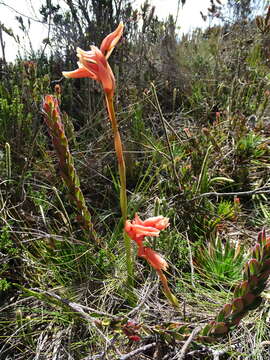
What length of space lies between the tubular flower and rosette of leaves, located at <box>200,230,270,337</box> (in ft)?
2.36

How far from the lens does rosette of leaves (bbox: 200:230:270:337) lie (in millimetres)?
958

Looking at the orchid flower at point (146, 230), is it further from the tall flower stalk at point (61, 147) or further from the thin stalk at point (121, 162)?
the tall flower stalk at point (61, 147)

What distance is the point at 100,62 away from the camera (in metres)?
1.08

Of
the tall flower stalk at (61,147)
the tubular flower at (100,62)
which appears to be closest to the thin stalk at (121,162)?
the tubular flower at (100,62)

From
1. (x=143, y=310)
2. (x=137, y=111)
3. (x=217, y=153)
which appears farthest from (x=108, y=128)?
(x=143, y=310)

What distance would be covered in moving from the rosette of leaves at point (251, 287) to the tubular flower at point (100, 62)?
720mm

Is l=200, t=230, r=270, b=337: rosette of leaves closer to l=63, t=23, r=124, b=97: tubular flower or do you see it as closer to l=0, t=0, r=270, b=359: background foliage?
l=0, t=0, r=270, b=359: background foliage

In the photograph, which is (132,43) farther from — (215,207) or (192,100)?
(215,207)

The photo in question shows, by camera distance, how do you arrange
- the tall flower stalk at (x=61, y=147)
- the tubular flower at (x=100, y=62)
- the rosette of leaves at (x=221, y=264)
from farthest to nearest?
the rosette of leaves at (x=221, y=264) → the tall flower stalk at (x=61, y=147) → the tubular flower at (x=100, y=62)

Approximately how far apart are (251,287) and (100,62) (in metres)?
0.88

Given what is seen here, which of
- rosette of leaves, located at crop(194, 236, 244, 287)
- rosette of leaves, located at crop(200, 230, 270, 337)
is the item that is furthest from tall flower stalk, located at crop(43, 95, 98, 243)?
Answer: rosette of leaves, located at crop(200, 230, 270, 337)

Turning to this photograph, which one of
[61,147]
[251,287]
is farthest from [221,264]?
[61,147]

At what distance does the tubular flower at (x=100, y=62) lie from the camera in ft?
3.52

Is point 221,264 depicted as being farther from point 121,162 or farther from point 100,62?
point 100,62
